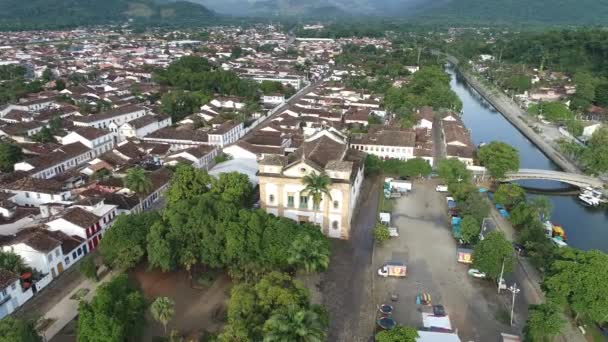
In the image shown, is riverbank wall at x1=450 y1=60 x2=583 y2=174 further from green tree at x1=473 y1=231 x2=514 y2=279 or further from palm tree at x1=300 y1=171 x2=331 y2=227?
palm tree at x1=300 y1=171 x2=331 y2=227

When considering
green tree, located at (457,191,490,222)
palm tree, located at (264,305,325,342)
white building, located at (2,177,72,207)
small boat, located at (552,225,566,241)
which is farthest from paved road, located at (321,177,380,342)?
white building, located at (2,177,72,207)

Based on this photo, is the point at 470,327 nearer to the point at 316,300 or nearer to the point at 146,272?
the point at 316,300

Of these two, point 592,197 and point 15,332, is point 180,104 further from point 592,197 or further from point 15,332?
point 592,197

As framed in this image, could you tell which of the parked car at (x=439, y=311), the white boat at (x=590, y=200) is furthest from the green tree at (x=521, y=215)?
the parked car at (x=439, y=311)

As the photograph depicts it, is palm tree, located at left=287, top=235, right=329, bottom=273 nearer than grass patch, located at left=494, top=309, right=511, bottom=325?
No

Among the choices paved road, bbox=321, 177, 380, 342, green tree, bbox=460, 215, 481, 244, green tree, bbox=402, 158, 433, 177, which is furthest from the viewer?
green tree, bbox=402, 158, 433, 177

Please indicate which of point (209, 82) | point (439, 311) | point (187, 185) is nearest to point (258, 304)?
point (439, 311)

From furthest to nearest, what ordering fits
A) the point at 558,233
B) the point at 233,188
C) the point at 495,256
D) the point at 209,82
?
1. the point at 209,82
2. the point at 558,233
3. the point at 233,188
4. the point at 495,256

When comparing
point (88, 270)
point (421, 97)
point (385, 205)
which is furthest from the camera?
point (421, 97)
